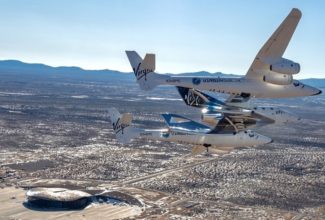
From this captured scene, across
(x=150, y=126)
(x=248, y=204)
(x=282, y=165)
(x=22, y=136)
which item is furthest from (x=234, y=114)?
(x=150, y=126)

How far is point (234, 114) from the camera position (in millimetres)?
58219

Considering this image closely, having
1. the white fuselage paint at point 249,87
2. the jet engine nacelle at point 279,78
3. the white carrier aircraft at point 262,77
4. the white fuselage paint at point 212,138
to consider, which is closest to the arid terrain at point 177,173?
the white fuselage paint at point 212,138

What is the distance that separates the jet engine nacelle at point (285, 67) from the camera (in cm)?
4978

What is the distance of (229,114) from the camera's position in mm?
58500

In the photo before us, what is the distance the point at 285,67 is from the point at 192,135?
1735cm

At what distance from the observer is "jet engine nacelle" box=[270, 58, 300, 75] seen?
49.8 m

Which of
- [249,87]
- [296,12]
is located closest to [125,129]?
[249,87]

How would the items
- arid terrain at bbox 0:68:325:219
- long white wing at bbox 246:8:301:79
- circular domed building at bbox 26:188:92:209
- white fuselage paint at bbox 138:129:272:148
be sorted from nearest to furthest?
long white wing at bbox 246:8:301:79 < white fuselage paint at bbox 138:129:272:148 < circular domed building at bbox 26:188:92:209 < arid terrain at bbox 0:68:325:219

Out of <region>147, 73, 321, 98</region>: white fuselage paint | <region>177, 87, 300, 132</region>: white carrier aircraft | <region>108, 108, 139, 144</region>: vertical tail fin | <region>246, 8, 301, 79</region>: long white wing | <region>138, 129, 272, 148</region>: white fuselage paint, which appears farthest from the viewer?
<region>108, 108, 139, 144</region>: vertical tail fin

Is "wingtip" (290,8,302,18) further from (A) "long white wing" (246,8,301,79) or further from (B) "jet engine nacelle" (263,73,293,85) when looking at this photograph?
(B) "jet engine nacelle" (263,73,293,85)

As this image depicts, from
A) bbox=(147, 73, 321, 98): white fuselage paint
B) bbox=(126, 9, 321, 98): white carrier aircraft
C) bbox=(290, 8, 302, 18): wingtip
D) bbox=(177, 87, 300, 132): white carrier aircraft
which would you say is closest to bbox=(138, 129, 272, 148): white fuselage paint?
bbox=(177, 87, 300, 132): white carrier aircraft

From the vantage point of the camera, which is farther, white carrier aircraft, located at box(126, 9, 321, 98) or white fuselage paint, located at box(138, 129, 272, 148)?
white fuselage paint, located at box(138, 129, 272, 148)

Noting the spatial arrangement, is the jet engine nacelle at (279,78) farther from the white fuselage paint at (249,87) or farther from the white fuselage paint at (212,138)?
the white fuselage paint at (212,138)

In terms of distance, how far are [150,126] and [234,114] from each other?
455ft
